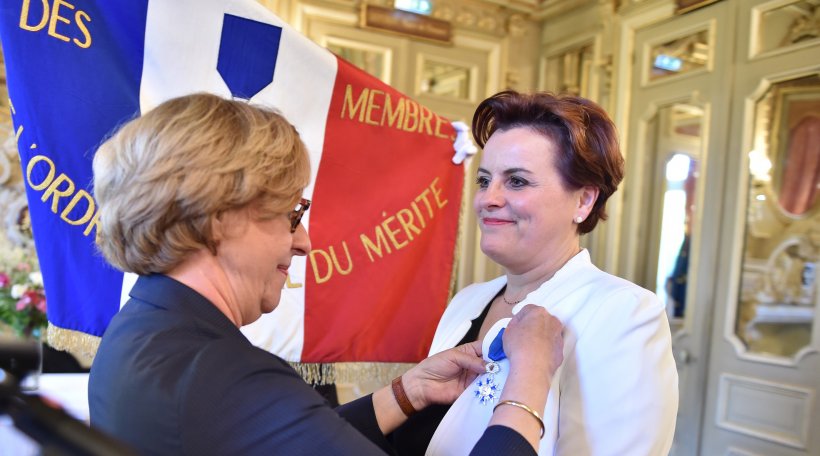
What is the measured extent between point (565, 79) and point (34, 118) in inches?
151

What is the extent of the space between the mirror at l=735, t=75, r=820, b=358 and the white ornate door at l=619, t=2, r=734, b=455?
7.6 inches

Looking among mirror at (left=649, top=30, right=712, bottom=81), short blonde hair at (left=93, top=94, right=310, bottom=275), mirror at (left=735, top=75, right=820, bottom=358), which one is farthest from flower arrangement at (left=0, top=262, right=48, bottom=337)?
mirror at (left=649, top=30, right=712, bottom=81)

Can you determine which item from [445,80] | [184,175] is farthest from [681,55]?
[184,175]

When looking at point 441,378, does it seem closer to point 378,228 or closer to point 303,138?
point 378,228

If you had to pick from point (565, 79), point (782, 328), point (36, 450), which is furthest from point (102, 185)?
point (565, 79)

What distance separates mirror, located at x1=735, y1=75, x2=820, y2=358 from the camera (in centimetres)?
303

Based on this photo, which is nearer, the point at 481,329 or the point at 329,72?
the point at 481,329

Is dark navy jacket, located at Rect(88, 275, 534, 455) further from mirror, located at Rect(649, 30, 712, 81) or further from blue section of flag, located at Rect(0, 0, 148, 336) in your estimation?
mirror, located at Rect(649, 30, 712, 81)

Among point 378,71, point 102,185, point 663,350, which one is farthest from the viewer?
point 378,71

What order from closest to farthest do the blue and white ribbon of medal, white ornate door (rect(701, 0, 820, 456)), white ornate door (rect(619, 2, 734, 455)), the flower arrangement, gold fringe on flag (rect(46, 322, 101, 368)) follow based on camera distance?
1. the blue and white ribbon of medal
2. gold fringe on flag (rect(46, 322, 101, 368))
3. the flower arrangement
4. white ornate door (rect(701, 0, 820, 456))
5. white ornate door (rect(619, 2, 734, 455))

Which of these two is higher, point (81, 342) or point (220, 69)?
point (220, 69)

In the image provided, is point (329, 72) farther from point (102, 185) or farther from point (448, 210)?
point (102, 185)

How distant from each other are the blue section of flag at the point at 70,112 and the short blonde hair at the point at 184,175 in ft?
2.44

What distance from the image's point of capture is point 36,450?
41 cm
